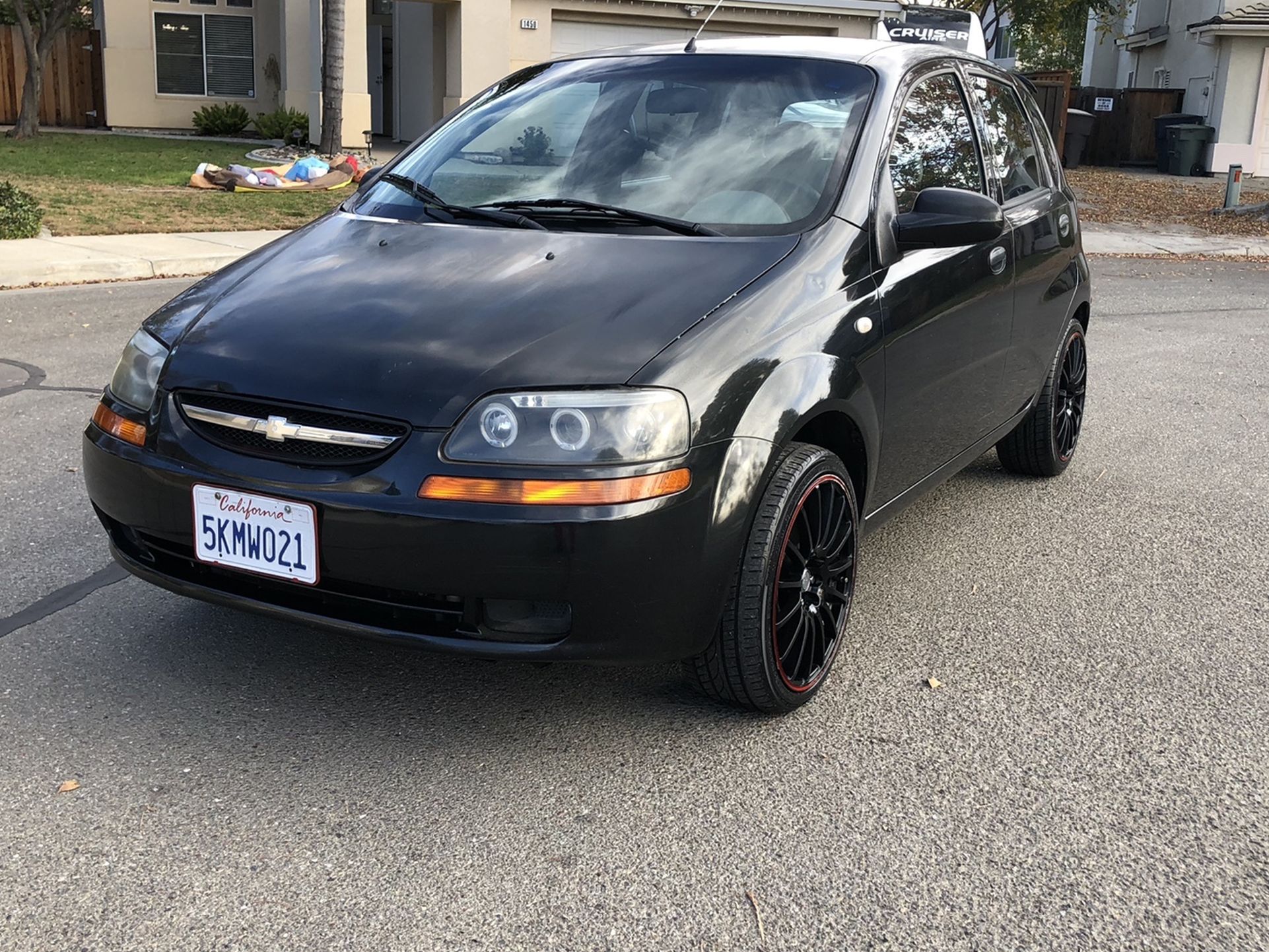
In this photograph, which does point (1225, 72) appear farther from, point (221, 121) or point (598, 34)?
point (221, 121)

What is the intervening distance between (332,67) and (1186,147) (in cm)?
1807

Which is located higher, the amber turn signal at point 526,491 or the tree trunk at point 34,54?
the tree trunk at point 34,54

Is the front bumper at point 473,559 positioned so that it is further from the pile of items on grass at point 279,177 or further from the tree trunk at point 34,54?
the tree trunk at point 34,54

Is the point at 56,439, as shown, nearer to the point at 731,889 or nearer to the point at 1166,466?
the point at 731,889

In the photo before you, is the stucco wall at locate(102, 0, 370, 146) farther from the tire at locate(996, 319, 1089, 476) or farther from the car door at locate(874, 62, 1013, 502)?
the car door at locate(874, 62, 1013, 502)

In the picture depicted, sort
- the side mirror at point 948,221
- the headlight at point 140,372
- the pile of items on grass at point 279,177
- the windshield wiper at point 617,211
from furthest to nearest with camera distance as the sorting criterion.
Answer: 1. the pile of items on grass at point 279,177
2. the side mirror at point 948,221
3. the windshield wiper at point 617,211
4. the headlight at point 140,372

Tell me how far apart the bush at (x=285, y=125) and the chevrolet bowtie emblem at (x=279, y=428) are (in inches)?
819

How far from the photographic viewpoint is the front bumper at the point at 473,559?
2705 millimetres

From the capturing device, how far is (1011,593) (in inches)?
167

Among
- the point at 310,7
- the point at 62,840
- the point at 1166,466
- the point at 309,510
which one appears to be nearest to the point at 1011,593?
the point at 1166,466

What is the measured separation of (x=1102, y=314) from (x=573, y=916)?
8923mm

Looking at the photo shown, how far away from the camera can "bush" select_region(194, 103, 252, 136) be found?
25.1 m

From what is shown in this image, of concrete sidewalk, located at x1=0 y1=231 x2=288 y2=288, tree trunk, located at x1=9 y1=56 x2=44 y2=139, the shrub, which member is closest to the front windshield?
the shrub

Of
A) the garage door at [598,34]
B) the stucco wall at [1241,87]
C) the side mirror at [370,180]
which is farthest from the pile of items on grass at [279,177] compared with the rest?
the stucco wall at [1241,87]
